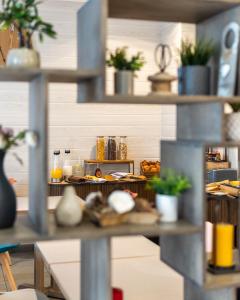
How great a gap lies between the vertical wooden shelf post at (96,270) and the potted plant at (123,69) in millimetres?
533

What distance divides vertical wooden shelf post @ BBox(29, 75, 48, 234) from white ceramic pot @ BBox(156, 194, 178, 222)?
44cm

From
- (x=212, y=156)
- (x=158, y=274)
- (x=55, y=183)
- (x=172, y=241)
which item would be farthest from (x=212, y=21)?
(x=212, y=156)

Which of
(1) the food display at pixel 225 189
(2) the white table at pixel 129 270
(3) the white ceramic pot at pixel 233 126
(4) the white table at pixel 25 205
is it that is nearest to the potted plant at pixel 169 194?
(3) the white ceramic pot at pixel 233 126

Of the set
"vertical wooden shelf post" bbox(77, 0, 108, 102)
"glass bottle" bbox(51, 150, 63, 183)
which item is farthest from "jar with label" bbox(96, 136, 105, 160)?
"vertical wooden shelf post" bbox(77, 0, 108, 102)

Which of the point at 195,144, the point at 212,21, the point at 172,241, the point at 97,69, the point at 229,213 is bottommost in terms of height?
the point at 229,213

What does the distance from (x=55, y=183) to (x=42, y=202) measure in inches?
167

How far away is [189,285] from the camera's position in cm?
217

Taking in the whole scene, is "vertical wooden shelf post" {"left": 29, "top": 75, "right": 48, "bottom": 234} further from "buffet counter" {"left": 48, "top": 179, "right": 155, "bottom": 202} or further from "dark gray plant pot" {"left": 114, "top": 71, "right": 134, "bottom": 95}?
"buffet counter" {"left": 48, "top": 179, "right": 155, "bottom": 202}

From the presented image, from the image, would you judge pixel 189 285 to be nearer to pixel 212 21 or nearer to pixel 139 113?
pixel 212 21

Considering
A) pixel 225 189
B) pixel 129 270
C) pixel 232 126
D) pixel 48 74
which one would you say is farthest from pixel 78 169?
pixel 48 74

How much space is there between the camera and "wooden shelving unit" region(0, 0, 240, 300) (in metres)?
1.66

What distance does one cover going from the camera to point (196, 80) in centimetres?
185

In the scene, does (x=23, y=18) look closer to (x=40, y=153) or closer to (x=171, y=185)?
(x=40, y=153)

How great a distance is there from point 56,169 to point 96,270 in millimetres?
4199
